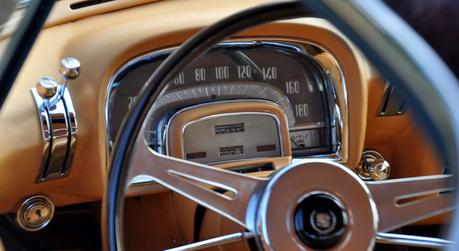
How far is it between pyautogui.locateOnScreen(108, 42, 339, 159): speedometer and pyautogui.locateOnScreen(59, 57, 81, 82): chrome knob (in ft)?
0.35

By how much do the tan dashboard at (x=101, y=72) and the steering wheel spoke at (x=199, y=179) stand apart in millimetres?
332

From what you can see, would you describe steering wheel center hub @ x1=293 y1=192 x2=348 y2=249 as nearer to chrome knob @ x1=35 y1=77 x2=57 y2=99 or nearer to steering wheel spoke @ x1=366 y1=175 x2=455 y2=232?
steering wheel spoke @ x1=366 y1=175 x2=455 y2=232

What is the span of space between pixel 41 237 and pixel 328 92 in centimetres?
70

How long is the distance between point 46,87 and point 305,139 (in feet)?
1.91

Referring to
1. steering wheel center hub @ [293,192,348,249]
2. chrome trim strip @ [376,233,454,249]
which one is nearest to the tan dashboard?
chrome trim strip @ [376,233,454,249]

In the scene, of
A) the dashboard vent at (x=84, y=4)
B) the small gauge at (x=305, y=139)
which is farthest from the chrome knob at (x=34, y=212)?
the small gauge at (x=305, y=139)

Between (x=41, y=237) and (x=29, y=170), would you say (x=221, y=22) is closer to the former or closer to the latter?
(x=29, y=170)

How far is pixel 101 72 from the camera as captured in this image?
A: 143 cm

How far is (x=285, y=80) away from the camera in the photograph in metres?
1.62

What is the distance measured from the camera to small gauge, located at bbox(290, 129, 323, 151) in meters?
1.65

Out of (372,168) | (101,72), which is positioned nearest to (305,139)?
(372,168)

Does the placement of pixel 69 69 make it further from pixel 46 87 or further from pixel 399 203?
pixel 399 203

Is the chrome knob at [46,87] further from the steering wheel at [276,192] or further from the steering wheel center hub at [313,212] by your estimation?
the steering wheel center hub at [313,212]

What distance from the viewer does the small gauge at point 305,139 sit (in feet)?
5.41
